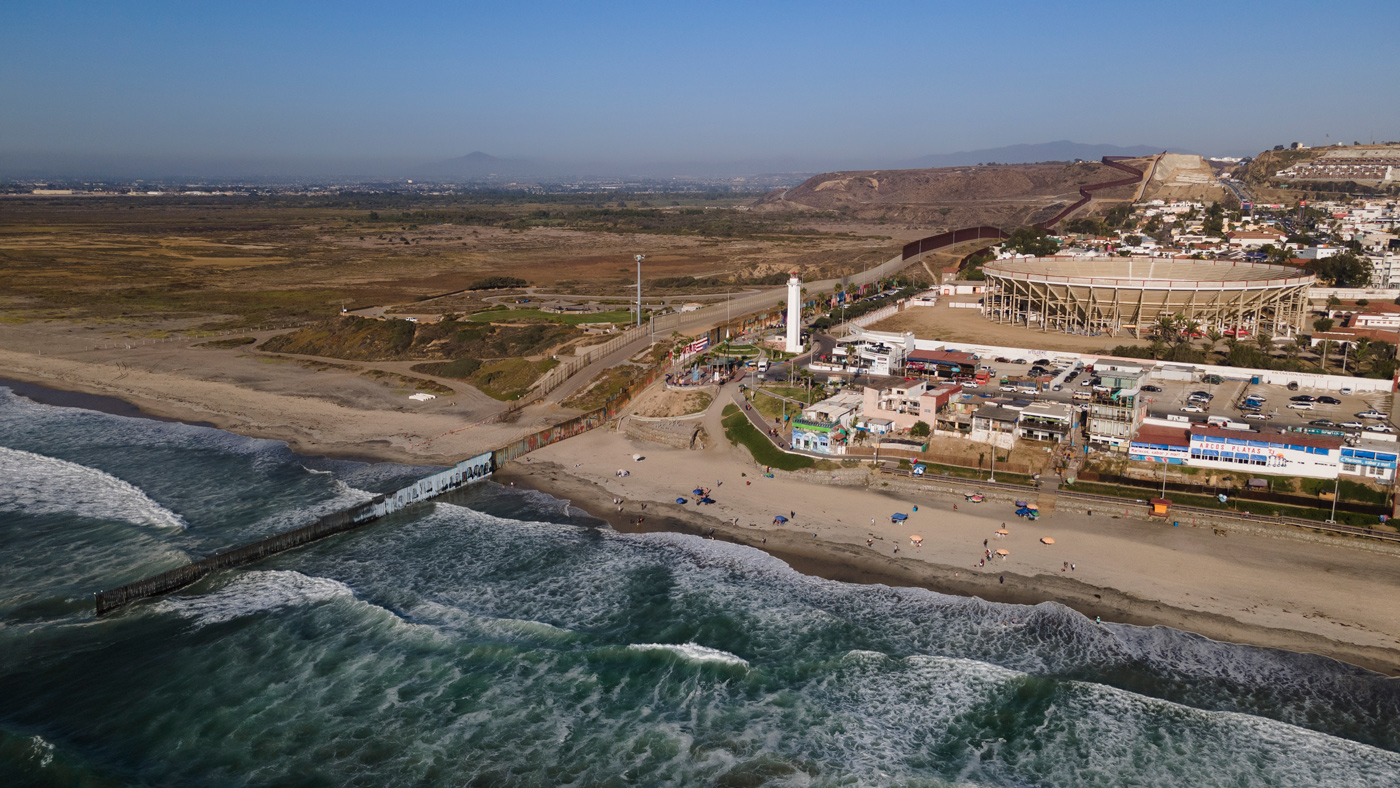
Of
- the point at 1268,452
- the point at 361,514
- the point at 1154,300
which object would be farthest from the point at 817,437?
the point at 1154,300

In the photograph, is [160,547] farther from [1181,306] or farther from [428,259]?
[428,259]

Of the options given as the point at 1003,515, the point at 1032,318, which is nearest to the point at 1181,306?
the point at 1032,318

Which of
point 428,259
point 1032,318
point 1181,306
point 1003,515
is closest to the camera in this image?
point 1003,515

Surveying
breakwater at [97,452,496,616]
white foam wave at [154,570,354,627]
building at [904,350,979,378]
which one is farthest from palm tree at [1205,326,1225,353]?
white foam wave at [154,570,354,627]

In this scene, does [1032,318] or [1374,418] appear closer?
[1374,418]

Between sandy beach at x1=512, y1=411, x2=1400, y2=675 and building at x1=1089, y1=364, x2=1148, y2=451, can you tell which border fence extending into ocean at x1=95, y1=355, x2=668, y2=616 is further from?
building at x1=1089, y1=364, x2=1148, y2=451

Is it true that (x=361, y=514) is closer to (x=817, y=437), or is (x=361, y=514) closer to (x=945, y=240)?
(x=817, y=437)

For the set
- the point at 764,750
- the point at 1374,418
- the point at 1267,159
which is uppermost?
the point at 1267,159
